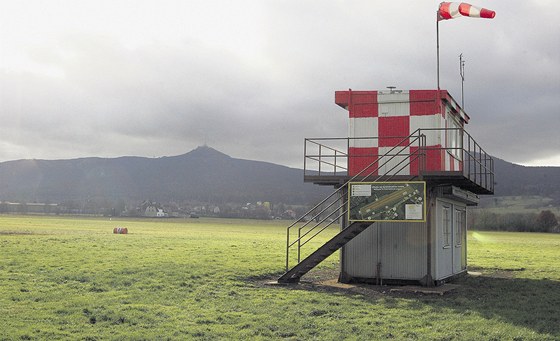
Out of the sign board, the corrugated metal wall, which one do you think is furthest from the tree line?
the sign board

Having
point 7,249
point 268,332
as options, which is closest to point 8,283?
point 268,332

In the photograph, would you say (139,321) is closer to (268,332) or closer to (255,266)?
(268,332)

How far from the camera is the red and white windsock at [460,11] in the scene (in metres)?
23.9

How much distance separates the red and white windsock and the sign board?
7561 mm

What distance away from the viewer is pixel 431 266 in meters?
22.9

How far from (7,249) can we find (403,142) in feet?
72.8

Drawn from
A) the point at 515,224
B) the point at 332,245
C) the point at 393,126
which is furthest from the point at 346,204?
the point at 515,224

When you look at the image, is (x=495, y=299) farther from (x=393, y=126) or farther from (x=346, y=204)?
(x=393, y=126)

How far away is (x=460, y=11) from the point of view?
2444 cm

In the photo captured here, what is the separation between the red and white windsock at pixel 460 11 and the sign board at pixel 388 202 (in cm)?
756

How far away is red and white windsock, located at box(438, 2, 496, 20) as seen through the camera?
2391 cm

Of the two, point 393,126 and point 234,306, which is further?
point 393,126

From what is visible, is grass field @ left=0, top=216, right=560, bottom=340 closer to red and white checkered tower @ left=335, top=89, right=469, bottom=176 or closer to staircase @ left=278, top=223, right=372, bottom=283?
staircase @ left=278, top=223, right=372, bottom=283

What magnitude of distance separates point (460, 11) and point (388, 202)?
8.59 metres
